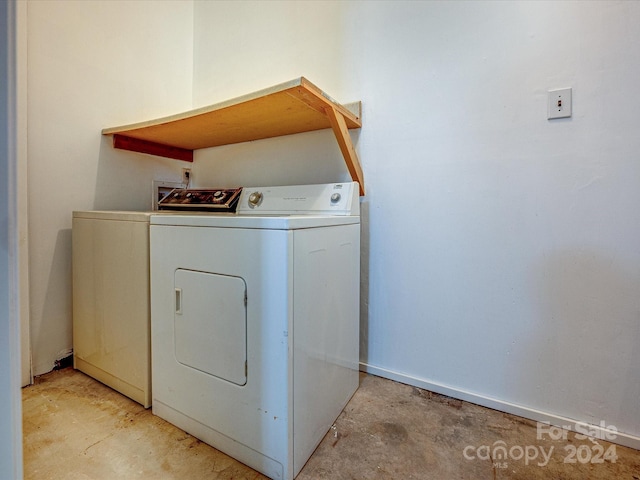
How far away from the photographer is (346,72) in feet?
5.41

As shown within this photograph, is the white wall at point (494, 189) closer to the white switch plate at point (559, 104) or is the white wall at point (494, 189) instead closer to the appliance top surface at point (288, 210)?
the white switch plate at point (559, 104)

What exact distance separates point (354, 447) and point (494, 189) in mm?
1164

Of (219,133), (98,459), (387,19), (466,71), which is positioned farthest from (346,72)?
(98,459)

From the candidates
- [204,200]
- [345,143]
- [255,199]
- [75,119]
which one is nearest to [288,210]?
[255,199]

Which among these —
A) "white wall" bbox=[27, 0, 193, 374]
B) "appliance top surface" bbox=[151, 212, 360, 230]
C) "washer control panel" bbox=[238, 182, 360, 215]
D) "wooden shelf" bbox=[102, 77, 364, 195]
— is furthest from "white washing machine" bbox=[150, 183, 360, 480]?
"white wall" bbox=[27, 0, 193, 374]

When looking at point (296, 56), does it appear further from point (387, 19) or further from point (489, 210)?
point (489, 210)

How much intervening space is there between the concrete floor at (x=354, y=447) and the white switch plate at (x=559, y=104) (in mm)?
1230

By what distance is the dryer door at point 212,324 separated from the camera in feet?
3.27

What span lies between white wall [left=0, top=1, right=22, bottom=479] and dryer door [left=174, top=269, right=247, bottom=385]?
0.56m

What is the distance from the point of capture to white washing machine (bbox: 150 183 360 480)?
93 cm

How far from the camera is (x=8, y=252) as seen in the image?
45 cm

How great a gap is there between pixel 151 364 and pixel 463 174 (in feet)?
5.12

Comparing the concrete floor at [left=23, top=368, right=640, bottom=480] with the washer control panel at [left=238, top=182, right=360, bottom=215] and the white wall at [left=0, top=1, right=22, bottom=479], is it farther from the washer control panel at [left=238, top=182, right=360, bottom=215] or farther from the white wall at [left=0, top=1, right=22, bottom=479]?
the washer control panel at [left=238, top=182, right=360, bottom=215]

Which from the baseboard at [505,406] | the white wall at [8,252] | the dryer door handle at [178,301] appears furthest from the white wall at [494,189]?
the white wall at [8,252]
